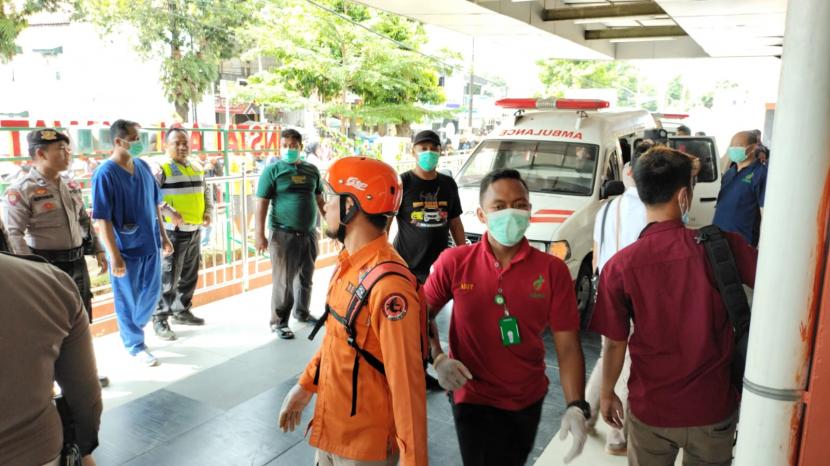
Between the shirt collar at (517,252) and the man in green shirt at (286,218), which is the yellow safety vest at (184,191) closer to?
the man in green shirt at (286,218)

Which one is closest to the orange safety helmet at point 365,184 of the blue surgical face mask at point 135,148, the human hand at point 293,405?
the human hand at point 293,405

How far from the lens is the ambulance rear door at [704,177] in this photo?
9.35 m

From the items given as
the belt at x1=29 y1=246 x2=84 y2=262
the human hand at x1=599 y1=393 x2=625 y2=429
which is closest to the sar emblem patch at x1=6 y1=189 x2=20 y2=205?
the belt at x1=29 y1=246 x2=84 y2=262

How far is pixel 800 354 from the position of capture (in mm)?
1426

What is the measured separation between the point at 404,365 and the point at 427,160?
3379 millimetres

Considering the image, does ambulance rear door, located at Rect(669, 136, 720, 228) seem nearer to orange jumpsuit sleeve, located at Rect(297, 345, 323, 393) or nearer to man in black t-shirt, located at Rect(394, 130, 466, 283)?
man in black t-shirt, located at Rect(394, 130, 466, 283)

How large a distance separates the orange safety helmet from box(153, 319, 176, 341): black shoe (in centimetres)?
430

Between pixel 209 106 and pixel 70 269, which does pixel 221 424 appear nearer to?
pixel 70 269

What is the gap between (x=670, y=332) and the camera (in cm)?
229

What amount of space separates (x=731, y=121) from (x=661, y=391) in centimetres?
2524

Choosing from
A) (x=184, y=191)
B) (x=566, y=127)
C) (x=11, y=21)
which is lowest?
(x=184, y=191)

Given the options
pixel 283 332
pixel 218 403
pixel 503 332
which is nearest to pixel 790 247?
pixel 503 332

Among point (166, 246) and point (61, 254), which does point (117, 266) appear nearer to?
point (61, 254)

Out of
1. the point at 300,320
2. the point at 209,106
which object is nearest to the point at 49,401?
the point at 300,320
